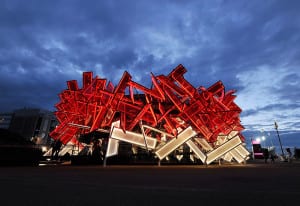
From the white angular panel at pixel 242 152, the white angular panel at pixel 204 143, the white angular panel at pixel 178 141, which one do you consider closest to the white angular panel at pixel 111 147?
the white angular panel at pixel 178 141

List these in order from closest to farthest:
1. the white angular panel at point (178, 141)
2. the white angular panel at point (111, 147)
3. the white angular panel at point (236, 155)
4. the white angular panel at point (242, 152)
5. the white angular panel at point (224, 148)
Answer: the white angular panel at point (178, 141), the white angular panel at point (111, 147), the white angular panel at point (224, 148), the white angular panel at point (236, 155), the white angular panel at point (242, 152)

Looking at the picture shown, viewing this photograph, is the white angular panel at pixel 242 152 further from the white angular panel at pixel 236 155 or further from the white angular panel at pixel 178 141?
the white angular panel at pixel 178 141

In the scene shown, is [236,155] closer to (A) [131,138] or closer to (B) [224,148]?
(B) [224,148]

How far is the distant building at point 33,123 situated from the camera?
84.1m

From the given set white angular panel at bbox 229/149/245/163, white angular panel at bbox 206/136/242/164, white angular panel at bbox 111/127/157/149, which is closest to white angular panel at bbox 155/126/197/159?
white angular panel at bbox 111/127/157/149

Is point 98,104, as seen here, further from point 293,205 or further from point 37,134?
point 37,134

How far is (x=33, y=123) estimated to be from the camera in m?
85.1

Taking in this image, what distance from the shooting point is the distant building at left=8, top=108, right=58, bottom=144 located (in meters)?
84.1

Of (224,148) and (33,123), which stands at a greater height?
(33,123)

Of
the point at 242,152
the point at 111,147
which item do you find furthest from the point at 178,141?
the point at 242,152

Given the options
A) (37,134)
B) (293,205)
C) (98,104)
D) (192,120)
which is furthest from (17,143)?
(37,134)

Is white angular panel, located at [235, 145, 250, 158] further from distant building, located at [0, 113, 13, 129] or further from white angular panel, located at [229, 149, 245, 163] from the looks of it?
distant building, located at [0, 113, 13, 129]

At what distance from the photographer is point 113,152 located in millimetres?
20359

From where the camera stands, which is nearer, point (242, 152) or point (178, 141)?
point (178, 141)
